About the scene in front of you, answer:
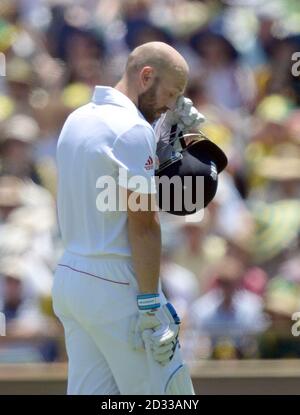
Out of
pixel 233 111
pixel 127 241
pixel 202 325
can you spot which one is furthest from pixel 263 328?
pixel 127 241

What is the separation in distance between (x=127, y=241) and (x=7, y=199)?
2.56 meters

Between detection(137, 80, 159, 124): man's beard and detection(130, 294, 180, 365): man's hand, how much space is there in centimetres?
64

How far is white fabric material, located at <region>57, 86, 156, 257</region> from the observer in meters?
3.57

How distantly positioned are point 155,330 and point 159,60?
89 centimetres

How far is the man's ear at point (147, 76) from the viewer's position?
147 inches

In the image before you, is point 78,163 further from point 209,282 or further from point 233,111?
point 233,111

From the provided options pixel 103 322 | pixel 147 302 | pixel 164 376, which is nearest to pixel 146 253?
pixel 147 302

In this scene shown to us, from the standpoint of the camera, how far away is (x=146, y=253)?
3.57m

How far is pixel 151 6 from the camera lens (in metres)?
6.85

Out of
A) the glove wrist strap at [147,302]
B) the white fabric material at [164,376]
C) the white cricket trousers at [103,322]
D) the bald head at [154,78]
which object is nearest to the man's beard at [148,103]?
the bald head at [154,78]

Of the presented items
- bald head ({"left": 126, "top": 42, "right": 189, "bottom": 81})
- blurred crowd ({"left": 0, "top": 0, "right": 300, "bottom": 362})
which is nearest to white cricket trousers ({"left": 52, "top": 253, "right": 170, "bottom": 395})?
bald head ({"left": 126, "top": 42, "right": 189, "bottom": 81})

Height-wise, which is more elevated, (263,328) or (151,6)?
(151,6)

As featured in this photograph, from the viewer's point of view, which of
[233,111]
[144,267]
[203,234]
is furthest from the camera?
[233,111]

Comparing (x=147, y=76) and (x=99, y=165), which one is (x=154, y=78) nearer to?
(x=147, y=76)
